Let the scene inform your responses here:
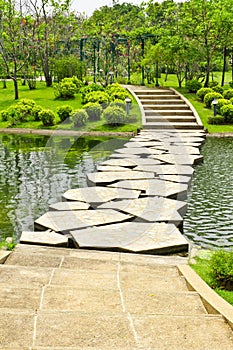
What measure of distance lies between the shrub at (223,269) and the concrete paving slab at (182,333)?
0.86 meters

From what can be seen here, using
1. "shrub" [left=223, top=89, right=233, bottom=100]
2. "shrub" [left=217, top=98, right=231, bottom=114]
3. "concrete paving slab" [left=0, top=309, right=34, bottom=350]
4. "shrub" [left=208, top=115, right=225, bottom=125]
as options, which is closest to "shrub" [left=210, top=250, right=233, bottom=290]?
"concrete paving slab" [left=0, top=309, right=34, bottom=350]

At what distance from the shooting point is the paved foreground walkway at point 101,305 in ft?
7.89

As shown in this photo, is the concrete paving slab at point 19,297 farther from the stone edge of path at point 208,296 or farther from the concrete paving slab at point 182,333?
the stone edge of path at point 208,296

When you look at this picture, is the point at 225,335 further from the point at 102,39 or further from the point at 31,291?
the point at 102,39

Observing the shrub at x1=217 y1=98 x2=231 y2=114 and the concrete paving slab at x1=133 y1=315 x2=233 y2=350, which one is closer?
the concrete paving slab at x1=133 y1=315 x2=233 y2=350

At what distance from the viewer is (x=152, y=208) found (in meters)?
6.02

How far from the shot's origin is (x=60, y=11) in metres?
22.4

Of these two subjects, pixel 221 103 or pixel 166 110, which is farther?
pixel 166 110

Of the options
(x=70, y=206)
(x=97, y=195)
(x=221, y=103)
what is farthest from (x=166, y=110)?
(x=70, y=206)

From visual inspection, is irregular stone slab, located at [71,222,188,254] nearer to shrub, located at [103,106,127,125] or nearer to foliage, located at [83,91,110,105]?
shrub, located at [103,106,127,125]

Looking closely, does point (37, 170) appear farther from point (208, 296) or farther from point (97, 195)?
point (208, 296)

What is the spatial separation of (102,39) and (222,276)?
803 inches

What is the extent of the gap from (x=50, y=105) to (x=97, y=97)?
2081mm

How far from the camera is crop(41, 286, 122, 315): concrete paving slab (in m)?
3.01
